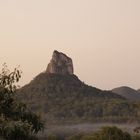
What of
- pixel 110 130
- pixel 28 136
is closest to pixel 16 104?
pixel 28 136

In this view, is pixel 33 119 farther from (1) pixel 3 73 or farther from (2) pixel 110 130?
(2) pixel 110 130

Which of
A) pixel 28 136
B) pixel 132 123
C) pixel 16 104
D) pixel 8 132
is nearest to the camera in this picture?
pixel 8 132

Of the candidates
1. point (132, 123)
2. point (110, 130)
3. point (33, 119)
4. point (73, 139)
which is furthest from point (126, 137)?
point (132, 123)

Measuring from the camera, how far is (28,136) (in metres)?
17.8

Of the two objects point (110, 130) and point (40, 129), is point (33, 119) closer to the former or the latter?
point (40, 129)

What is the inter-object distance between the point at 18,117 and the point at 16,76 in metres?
1.57

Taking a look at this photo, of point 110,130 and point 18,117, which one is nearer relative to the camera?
point 18,117

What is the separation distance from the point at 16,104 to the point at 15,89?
0.94 m

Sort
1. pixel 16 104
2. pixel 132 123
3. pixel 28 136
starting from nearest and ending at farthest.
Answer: pixel 28 136, pixel 16 104, pixel 132 123

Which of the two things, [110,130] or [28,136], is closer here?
[28,136]

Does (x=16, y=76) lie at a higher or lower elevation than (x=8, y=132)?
higher

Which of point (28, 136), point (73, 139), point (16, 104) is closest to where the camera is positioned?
point (28, 136)

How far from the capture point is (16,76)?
1831cm

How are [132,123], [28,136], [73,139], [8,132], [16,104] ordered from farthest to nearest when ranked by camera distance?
[132,123] → [73,139] → [16,104] → [28,136] → [8,132]
